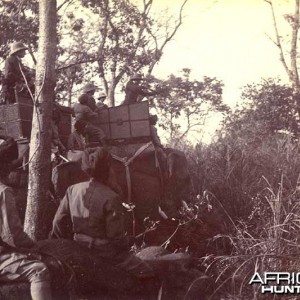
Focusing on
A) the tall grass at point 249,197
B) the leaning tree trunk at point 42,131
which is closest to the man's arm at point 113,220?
the tall grass at point 249,197

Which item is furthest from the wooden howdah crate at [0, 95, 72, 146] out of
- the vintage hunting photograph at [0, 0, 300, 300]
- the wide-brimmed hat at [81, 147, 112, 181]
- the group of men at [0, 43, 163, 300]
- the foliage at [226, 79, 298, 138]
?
the foliage at [226, 79, 298, 138]

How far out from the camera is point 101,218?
3637 millimetres

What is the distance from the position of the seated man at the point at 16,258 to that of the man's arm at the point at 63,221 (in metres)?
0.50

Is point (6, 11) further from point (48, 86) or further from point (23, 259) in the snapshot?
point (23, 259)

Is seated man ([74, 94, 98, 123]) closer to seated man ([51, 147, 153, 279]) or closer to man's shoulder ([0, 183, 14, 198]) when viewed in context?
seated man ([51, 147, 153, 279])

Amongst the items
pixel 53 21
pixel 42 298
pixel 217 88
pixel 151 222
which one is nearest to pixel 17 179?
pixel 151 222

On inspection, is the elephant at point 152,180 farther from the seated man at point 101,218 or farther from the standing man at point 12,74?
the seated man at point 101,218

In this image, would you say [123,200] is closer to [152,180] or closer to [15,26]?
[152,180]

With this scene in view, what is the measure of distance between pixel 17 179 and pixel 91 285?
3669mm

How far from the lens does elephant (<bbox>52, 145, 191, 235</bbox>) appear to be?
24.5ft

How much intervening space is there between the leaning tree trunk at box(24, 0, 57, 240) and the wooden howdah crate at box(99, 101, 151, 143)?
2.70m

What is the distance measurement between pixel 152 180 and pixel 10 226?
15.3 feet

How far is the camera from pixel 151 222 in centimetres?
687

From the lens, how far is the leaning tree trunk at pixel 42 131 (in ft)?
17.4
